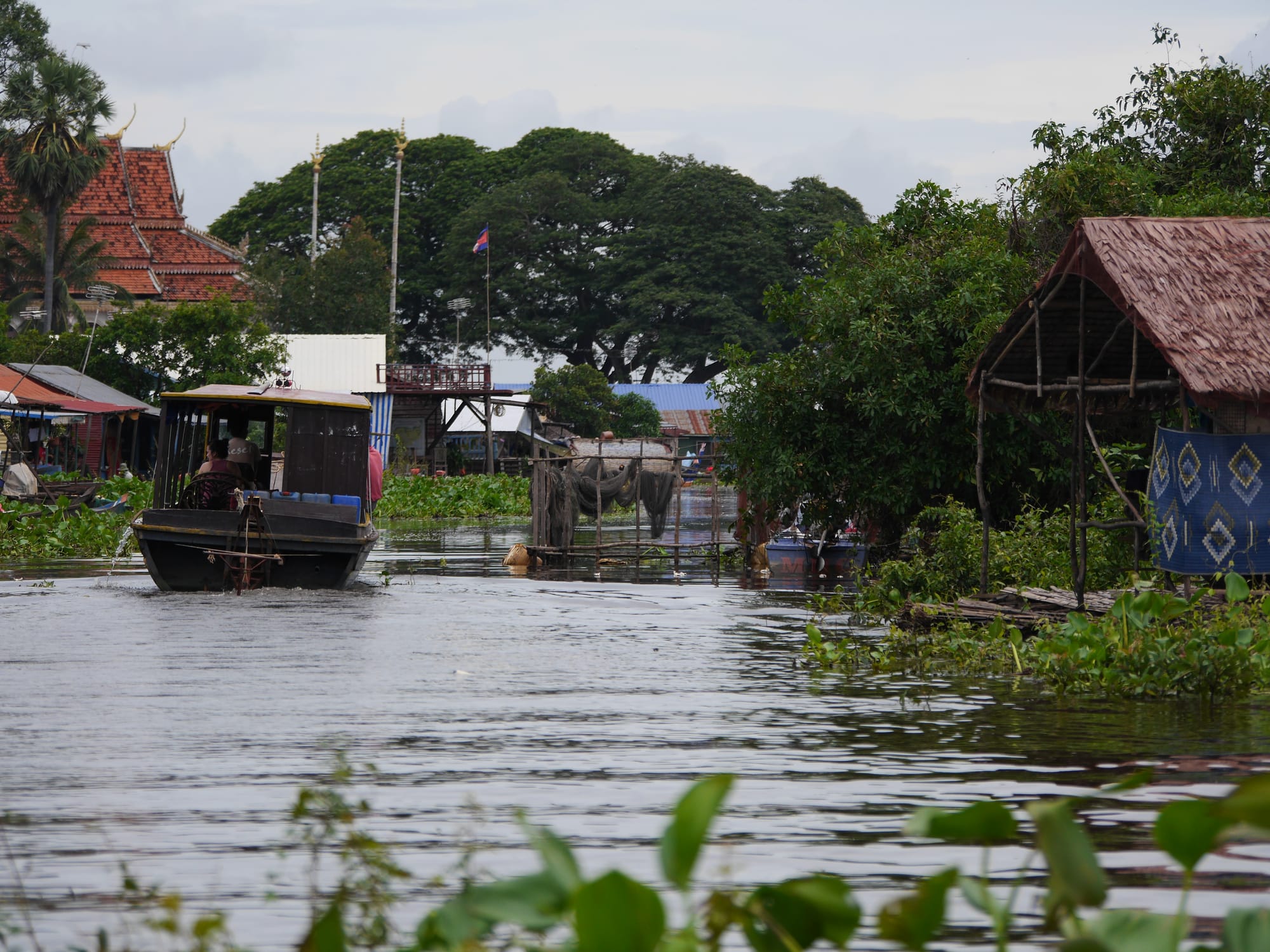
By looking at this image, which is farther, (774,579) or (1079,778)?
(774,579)

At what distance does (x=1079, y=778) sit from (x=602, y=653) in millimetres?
5974

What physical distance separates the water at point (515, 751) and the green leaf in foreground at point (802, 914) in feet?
1.02

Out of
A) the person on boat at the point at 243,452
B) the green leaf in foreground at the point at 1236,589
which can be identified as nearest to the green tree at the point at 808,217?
the person on boat at the point at 243,452

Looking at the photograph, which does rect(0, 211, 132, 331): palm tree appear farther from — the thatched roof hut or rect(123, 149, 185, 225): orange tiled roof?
the thatched roof hut

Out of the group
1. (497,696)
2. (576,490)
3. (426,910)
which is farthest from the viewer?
(576,490)

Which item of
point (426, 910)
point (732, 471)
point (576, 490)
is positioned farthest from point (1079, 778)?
point (576, 490)

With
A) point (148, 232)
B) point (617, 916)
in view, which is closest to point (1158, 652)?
point (617, 916)

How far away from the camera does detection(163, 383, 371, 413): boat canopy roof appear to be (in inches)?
663

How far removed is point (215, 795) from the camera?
240 inches

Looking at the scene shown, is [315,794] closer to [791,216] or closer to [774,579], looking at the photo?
[774,579]

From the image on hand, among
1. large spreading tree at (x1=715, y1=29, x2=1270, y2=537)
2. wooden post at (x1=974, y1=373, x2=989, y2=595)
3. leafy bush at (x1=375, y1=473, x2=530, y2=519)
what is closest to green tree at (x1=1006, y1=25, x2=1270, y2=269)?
large spreading tree at (x1=715, y1=29, x2=1270, y2=537)

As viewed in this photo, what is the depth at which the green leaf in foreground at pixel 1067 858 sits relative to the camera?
89.0 inches

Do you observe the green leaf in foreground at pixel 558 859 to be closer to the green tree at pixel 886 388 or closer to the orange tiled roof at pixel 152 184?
the green tree at pixel 886 388

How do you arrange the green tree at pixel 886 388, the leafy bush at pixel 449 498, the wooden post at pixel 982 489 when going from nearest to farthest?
the wooden post at pixel 982 489, the green tree at pixel 886 388, the leafy bush at pixel 449 498
